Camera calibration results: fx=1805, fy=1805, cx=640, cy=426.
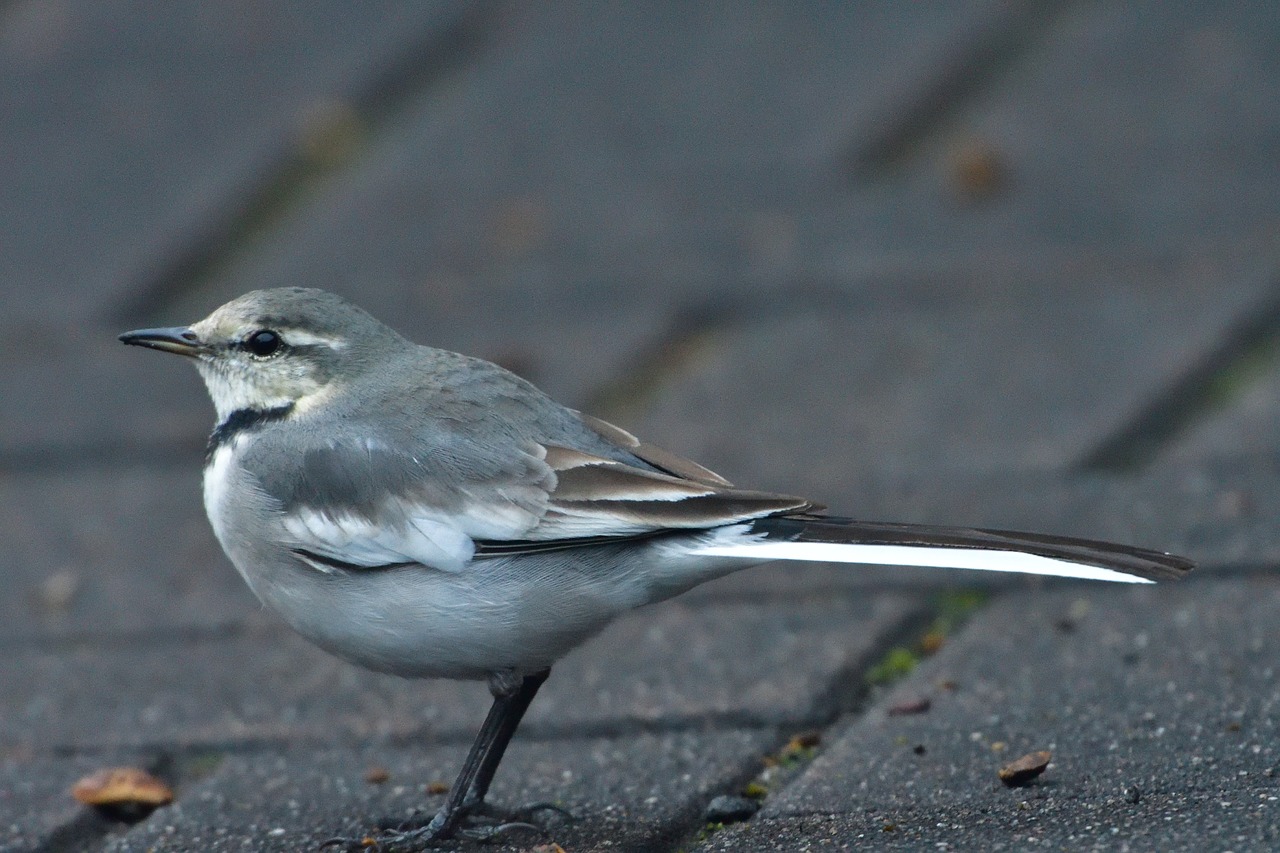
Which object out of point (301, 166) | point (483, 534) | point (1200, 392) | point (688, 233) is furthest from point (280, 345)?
point (301, 166)

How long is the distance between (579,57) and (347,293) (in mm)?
2531

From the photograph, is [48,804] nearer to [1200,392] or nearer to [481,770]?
[481,770]

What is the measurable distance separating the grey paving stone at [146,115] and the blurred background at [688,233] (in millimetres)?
23

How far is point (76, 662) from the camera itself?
5.59 metres

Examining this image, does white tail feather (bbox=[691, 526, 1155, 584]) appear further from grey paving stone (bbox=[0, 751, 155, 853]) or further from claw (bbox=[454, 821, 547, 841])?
grey paving stone (bbox=[0, 751, 155, 853])

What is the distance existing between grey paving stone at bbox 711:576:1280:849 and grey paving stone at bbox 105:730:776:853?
0.27m

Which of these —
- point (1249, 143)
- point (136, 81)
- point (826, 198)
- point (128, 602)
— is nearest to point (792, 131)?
point (826, 198)

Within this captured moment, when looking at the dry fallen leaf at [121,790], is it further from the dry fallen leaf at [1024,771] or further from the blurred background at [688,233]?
the dry fallen leaf at [1024,771]

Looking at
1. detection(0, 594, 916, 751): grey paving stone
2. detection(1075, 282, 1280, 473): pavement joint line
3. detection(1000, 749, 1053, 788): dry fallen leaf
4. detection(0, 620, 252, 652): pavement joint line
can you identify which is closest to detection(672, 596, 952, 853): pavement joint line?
detection(0, 594, 916, 751): grey paving stone

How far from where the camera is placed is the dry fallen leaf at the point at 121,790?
4512 mm

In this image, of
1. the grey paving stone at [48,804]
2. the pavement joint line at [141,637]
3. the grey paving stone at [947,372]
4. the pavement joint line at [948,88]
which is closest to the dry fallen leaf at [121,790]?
the grey paving stone at [48,804]

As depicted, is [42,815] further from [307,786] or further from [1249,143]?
[1249,143]

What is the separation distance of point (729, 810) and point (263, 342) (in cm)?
169

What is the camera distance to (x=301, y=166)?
30.4 feet
